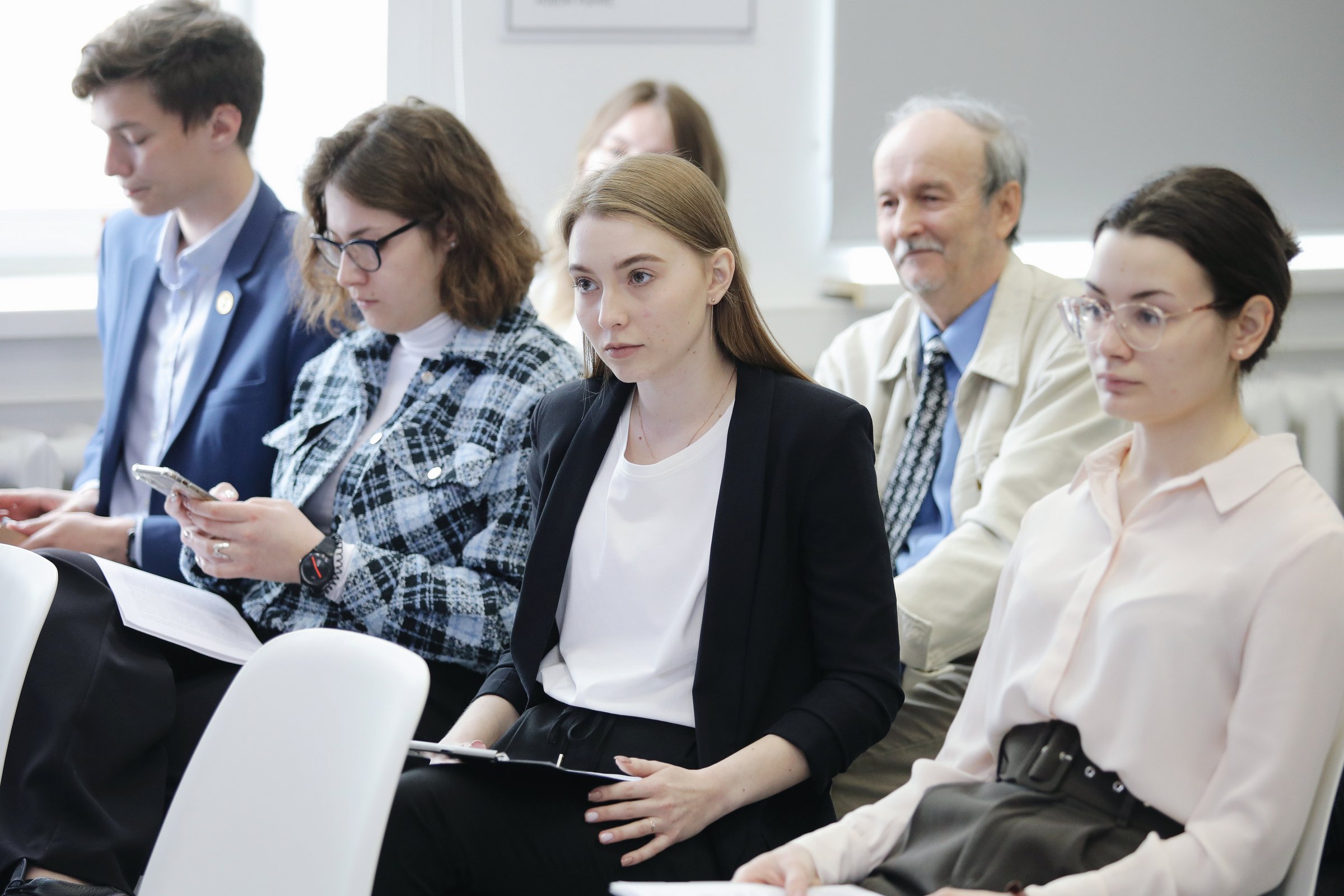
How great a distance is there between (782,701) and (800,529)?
0.74 feet

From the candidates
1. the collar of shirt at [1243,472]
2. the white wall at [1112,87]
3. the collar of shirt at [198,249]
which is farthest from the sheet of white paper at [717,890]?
the white wall at [1112,87]

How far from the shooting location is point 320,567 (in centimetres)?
198

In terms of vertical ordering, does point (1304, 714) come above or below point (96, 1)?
below

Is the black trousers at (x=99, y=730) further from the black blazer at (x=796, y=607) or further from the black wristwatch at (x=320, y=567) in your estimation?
the black blazer at (x=796, y=607)

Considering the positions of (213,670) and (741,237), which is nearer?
(213,670)

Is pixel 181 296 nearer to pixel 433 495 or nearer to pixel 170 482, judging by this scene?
pixel 170 482

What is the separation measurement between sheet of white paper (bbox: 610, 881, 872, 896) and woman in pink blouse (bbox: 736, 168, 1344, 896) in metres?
0.03

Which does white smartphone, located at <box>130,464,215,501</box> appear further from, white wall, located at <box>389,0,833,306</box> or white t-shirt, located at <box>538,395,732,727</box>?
white wall, located at <box>389,0,833,306</box>

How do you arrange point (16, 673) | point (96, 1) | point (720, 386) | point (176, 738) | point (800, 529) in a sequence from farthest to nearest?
point (96, 1) → point (176, 738) → point (720, 386) → point (800, 529) → point (16, 673)

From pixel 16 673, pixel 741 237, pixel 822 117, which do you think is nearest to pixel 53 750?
pixel 16 673

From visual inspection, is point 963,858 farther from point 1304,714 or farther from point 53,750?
point 53,750

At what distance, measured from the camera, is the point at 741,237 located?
11.6 feet

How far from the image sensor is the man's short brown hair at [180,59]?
2551mm

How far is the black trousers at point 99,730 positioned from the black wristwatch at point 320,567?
0.21 m
